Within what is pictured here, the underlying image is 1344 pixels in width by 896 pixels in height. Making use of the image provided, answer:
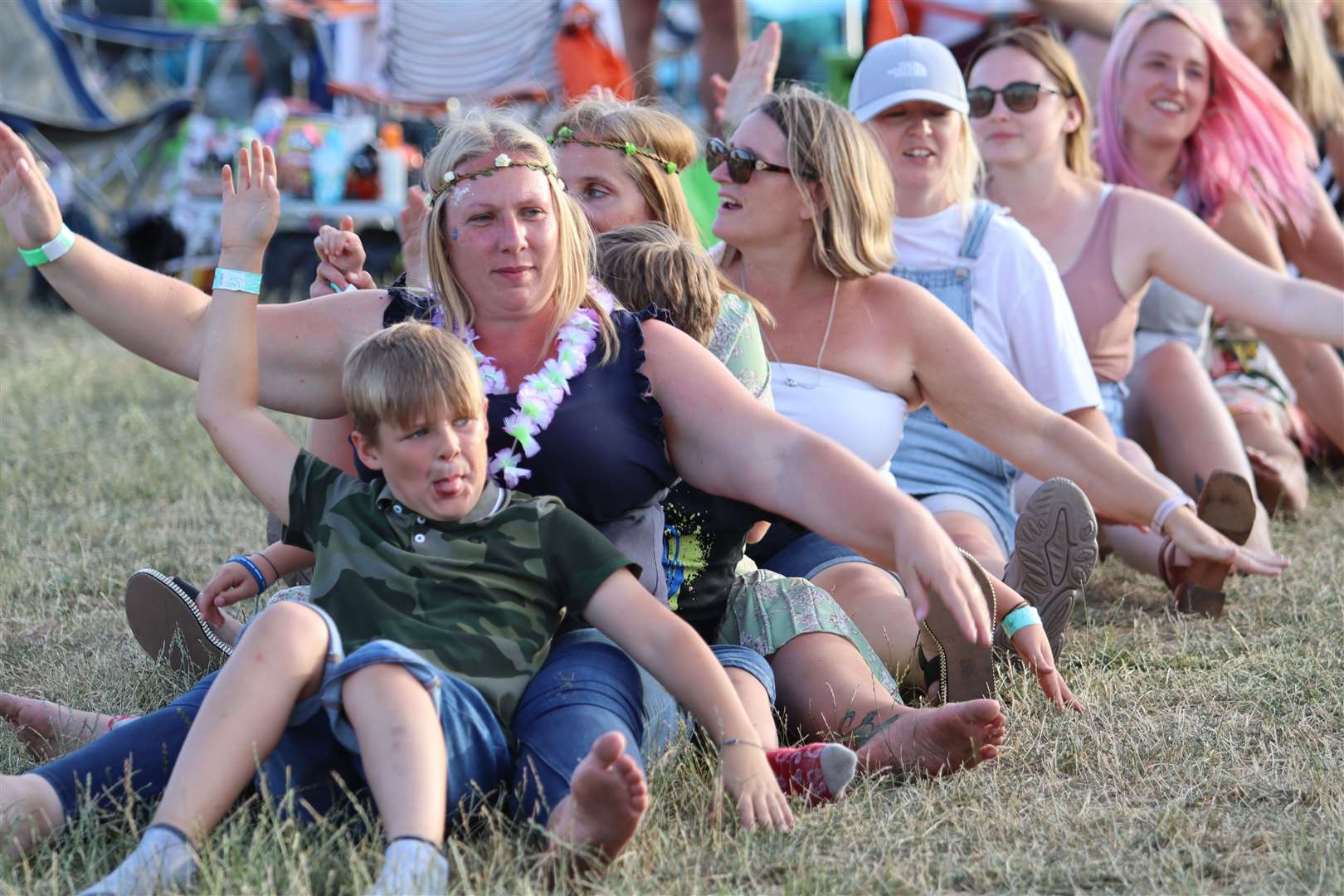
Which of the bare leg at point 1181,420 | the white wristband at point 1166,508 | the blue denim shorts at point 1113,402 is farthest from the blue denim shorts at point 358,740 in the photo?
the bare leg at point 1181,420

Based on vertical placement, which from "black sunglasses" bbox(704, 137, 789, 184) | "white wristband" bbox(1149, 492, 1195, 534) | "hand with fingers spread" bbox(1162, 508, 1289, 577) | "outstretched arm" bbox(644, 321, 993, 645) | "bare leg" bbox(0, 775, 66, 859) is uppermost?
"black sunglasses" bbox(704, 137, 789, 184)

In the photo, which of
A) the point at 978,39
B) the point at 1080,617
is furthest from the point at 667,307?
the point at 978,39

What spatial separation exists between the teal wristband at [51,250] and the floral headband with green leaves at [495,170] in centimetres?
69

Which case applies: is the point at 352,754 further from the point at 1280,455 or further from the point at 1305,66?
the point at 1305,66

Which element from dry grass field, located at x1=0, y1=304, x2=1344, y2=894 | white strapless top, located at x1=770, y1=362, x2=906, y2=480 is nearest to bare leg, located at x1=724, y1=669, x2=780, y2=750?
dry grass field, located at x1=0, y1=304, x2=1344, y2=894

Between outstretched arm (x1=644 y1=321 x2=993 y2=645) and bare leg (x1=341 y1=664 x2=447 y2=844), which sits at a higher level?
outstretched arm (x1=644 y1=321 x2=993 y2=645)

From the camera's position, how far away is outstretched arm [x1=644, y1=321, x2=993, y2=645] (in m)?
2.43

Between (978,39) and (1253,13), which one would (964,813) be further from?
(978,39)

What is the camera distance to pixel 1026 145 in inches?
183

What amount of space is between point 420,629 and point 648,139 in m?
1.66

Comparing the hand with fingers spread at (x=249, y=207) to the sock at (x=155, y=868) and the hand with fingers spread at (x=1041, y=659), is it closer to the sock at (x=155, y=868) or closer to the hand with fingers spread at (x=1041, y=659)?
the sock at (x=155, y=868)

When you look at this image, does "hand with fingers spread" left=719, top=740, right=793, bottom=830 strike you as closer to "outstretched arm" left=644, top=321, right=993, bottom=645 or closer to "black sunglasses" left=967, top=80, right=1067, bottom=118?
"outstretched arm" left=644, top=321, right=993, bottom=645

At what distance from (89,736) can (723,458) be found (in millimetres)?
1306

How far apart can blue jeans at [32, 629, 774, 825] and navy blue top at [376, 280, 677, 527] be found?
271mm
